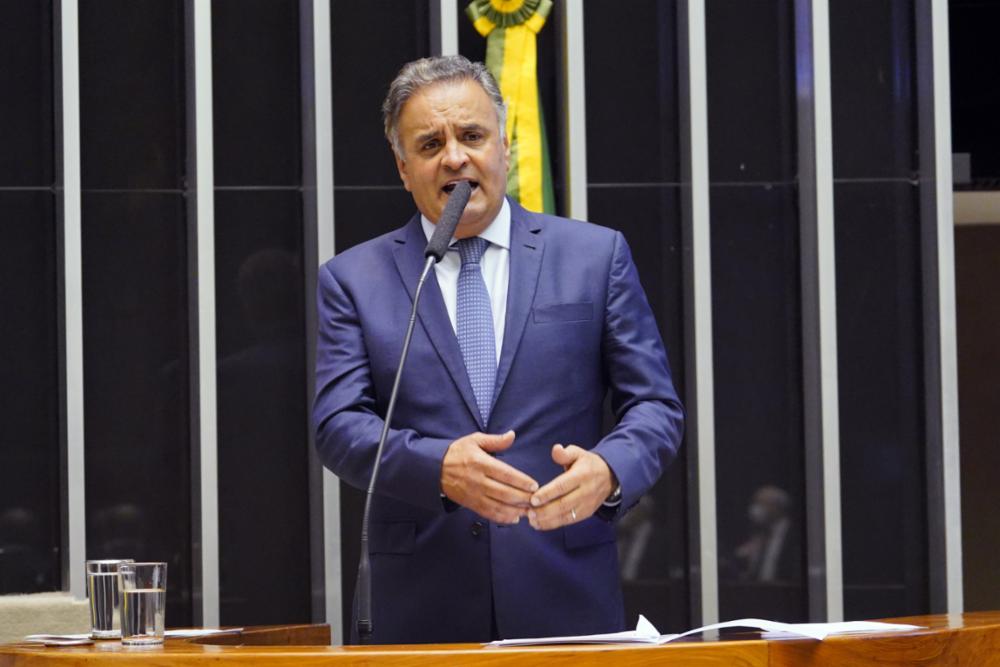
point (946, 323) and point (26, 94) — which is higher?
point (26, 94)

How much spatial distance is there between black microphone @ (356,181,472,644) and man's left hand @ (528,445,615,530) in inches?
9.2

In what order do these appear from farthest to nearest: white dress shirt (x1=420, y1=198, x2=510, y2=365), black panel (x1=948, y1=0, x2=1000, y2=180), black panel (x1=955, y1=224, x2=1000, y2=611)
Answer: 1. black panel (x1=955, y1=224, x2=1000, y2=611)
2. black panel (x1=948, y1=0, x2=1000, y2=180)
3. white dress shirt (x1=420, y1=198, x2=510, y2=365)

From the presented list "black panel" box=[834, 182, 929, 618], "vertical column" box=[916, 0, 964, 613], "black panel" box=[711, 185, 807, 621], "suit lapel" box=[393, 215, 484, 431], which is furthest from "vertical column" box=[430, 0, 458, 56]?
"suit lapel" box=[393, 215, 484, 431]

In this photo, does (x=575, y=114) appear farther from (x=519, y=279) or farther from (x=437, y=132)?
(x=519, y=279)

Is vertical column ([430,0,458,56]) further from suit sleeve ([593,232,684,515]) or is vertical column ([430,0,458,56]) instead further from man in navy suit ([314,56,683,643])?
suit sleeve ([593,232,684,515])

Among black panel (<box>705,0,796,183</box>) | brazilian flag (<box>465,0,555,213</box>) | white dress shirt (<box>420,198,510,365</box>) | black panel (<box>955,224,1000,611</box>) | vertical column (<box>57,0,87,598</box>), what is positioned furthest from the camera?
black panel (<box>955,224,1000,611</box>)

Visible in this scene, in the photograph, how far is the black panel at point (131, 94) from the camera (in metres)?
4.19

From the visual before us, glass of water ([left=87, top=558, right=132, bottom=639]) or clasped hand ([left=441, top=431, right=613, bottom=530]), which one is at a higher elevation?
clasped hand ([left=441, top=431, right=613, bottom=530])

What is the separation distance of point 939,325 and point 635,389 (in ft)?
7.13

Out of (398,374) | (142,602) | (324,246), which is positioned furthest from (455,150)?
(324,246)

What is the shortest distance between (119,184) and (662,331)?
167 centimetres

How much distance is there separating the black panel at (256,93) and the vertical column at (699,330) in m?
1.17

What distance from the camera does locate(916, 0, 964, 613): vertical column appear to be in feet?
13.7

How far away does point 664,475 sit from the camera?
14.0 ft
